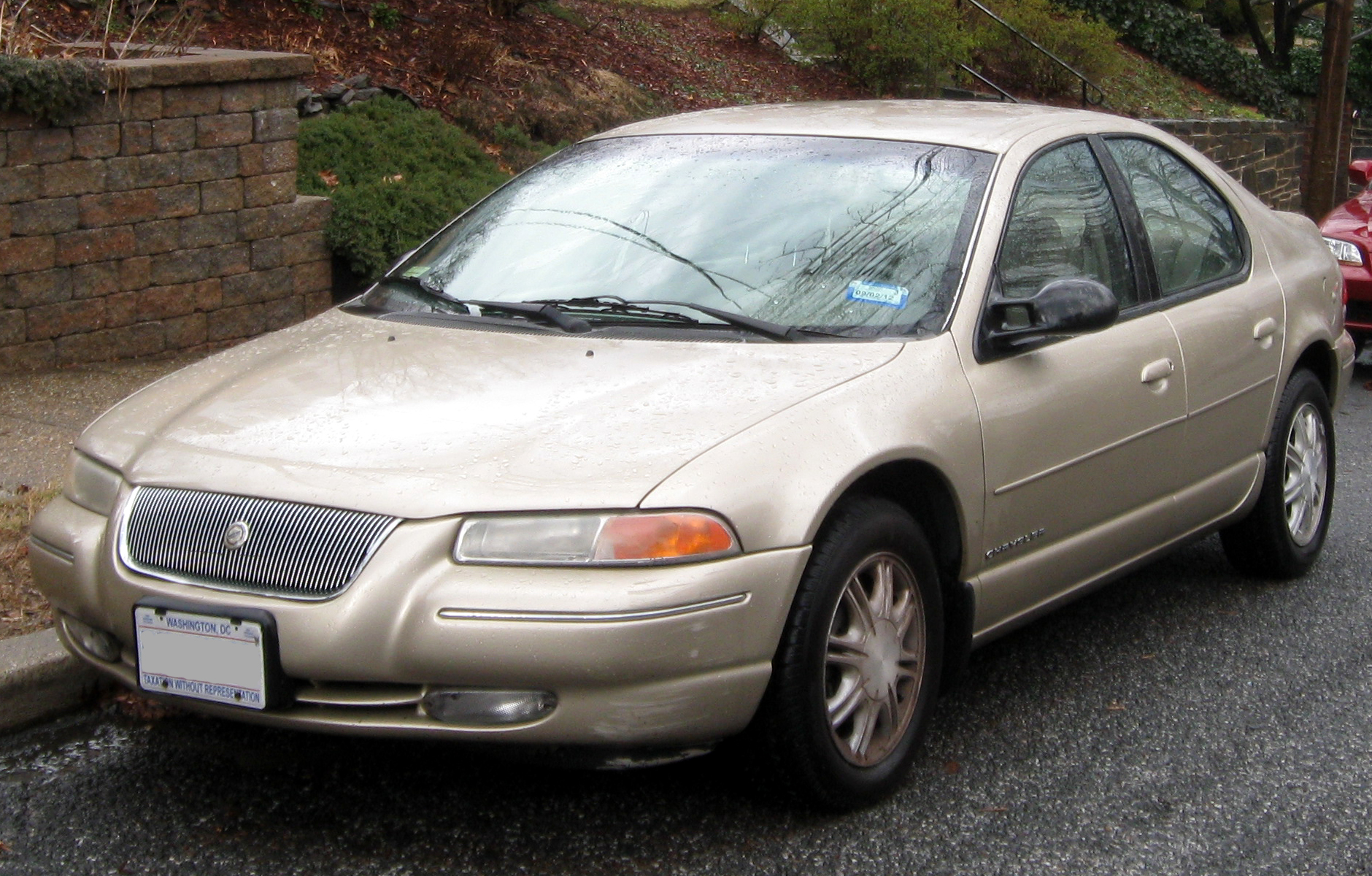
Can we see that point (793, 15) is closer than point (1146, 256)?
No

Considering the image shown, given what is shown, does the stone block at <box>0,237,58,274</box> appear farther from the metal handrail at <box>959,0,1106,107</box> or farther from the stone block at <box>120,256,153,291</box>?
the metal handrail at <box>959,0,1106,107</box>

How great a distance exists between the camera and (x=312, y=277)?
349 inches

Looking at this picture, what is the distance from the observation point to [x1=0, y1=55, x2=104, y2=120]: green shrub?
24.0 feet

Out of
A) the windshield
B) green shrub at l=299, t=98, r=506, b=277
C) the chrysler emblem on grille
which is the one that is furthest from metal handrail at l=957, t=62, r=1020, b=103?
the chrysler emblem on grille

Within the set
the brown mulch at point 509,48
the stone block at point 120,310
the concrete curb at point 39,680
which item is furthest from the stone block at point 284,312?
the concrete curb at point 39,680

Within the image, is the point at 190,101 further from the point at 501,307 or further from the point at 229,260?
the point at 501,307

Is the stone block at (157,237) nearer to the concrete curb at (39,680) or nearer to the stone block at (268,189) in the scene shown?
the stone block at (268,189)

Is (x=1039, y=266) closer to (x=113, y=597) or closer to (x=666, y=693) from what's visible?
(x=666, y=693)

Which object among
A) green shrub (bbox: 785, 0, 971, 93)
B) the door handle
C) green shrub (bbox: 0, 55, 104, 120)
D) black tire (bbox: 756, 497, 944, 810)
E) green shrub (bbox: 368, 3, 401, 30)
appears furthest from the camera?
green shrub (bbox: 785, 0, 971, 93)

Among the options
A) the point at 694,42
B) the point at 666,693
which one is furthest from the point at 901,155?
the point at 694,42

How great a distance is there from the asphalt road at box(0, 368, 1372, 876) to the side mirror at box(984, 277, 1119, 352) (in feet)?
3.51

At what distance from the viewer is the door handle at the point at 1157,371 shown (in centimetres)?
442

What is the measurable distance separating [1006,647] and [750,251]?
160cm

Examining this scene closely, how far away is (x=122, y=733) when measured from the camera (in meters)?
4.14
